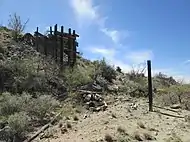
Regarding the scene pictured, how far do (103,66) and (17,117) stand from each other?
579 inches

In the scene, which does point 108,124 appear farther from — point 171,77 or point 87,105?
point 171,77

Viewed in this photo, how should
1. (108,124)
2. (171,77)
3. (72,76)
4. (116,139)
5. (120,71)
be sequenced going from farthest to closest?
(171,77) < (120,71) < (72,76) < (108,124) < (116,139)

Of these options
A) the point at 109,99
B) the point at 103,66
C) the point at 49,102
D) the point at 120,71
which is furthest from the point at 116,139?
the point at 120,71

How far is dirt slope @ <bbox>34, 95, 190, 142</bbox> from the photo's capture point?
50.6ft

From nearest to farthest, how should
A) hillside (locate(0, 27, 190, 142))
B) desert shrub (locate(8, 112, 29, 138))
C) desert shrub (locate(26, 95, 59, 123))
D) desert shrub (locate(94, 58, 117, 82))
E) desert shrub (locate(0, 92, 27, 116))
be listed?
hillside (locate(0, 27, 190, 142)), desert shrub (locate(8, 112, 29, 138)), desert shrub (locate(0, 92, 27, 116)), desert shrub (locate(26, 95, 59, 123)), desert shrub (locate(94, 58, 117, 82))

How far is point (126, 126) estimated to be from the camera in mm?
→ 16406

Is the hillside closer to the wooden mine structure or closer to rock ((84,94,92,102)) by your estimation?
rock ((84,94,92,102))

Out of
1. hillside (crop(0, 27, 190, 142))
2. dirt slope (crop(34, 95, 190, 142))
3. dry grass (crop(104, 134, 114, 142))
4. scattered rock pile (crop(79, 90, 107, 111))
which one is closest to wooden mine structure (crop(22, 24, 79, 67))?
hillside (crop(0, 27, 190, 142))

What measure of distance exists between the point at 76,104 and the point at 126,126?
6.11m

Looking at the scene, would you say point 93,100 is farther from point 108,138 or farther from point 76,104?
point 108,138

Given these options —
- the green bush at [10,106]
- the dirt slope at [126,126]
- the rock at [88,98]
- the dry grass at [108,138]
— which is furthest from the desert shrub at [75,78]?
the dry grass at [108,138]

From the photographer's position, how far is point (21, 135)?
55.3 ft

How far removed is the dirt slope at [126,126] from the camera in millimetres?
15430

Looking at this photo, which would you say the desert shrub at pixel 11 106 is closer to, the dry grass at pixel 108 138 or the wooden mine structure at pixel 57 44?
the dry grass at pixel 108 138
